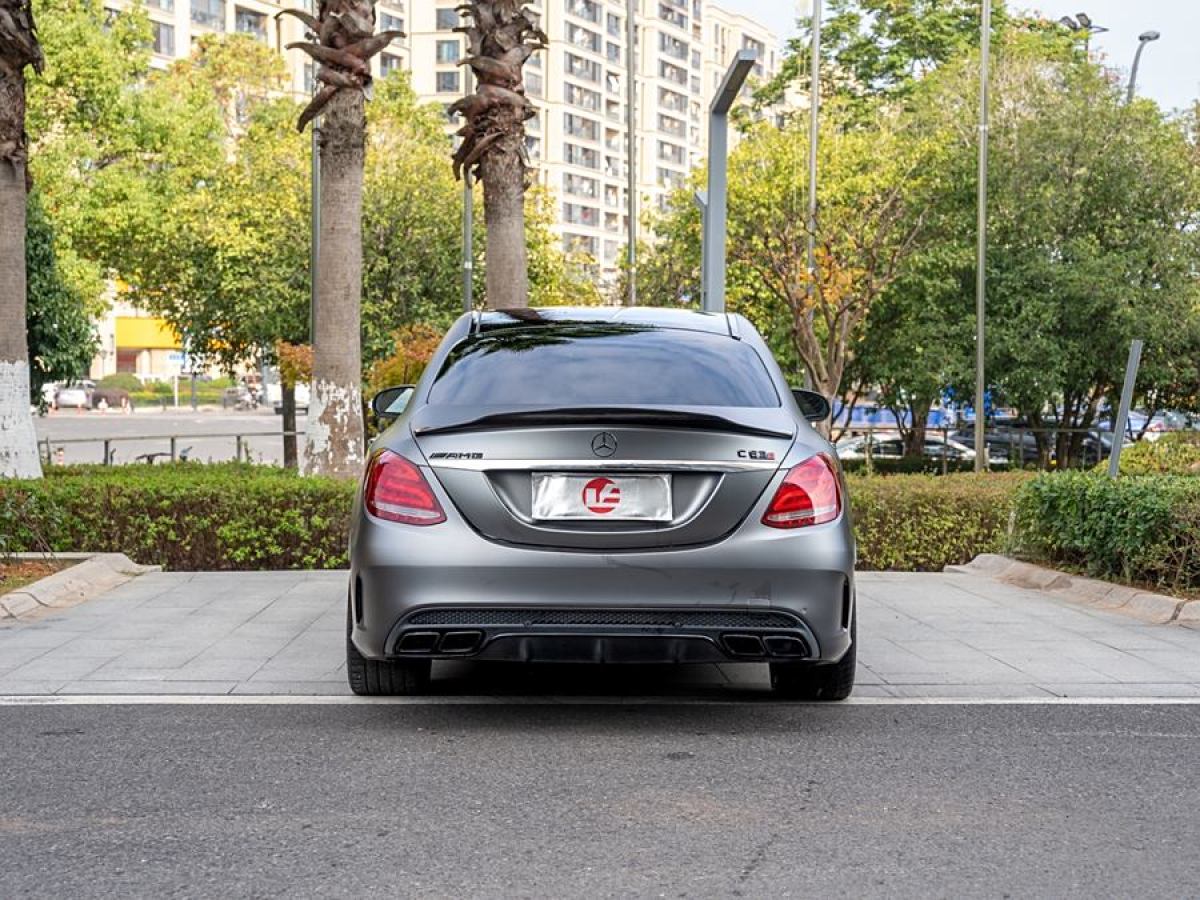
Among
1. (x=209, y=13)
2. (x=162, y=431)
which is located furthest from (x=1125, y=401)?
(x=209, y=13)

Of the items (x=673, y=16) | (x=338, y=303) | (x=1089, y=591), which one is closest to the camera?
(x=1089, y=591)

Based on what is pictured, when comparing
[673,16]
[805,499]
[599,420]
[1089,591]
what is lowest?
[1089,591]

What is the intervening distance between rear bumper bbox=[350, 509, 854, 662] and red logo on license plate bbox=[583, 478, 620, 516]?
6.8 inches

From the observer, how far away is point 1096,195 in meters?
33.6

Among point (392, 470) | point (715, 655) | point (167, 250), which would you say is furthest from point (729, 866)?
point (167, 250)

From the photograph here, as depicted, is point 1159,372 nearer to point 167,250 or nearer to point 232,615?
point 167,250

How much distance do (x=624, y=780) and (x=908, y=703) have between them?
198cm

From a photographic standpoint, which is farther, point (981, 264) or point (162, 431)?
point (162, 431)

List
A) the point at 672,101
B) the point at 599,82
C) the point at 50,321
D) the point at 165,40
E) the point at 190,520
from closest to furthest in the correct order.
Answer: the point at 190,520
the point at 50,321
the point at 165,40
the point at 599,82
the point at 672,101

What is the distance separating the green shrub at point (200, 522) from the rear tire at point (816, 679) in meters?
5.58

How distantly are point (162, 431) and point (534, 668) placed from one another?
151 ft

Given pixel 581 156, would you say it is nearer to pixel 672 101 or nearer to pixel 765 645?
pixel 672 101

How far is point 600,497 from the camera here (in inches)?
236

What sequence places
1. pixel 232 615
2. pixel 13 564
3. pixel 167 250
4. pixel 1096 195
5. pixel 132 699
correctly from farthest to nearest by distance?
1. pixel 167 250
2. pixel 1096 195
3. pixel 13 564
4. pixel 232 615
5. pixel 132 699
